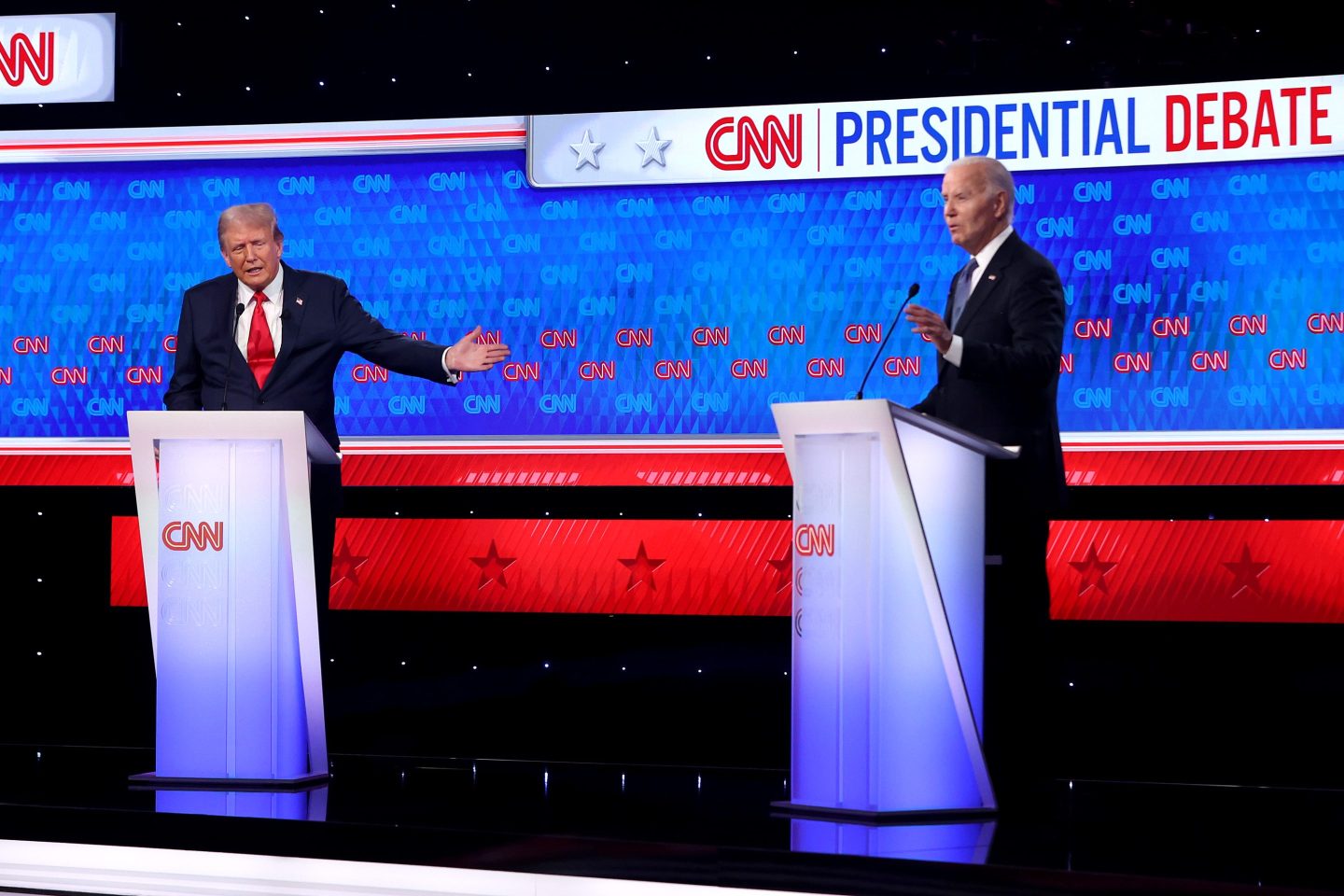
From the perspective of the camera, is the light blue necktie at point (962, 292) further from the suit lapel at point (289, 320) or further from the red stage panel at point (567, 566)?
the suit lapel at point (289, 320)

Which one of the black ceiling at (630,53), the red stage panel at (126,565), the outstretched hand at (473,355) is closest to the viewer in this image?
the outstretched hand at (473,355)

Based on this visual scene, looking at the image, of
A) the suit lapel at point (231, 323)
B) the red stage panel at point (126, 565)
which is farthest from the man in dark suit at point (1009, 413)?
the red stage panel at point (126, 565)

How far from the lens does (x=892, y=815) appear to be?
349 centimetres

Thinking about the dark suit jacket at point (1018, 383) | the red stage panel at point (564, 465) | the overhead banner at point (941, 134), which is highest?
the overhead banner at point (941, 134)

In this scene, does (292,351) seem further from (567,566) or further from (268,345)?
(567,566)

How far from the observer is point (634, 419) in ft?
Answer: 17.2

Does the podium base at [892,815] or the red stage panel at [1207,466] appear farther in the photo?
the red stage panel at [1207,466]

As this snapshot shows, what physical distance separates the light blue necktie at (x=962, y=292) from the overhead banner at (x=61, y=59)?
313cm

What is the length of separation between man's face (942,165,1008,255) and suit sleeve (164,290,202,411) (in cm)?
208

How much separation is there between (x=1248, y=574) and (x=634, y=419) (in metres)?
1.94

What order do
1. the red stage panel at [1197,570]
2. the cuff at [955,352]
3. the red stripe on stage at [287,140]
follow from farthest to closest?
the red stripe on stage at [287,140] < the red stage panel at [1197,570] < the cuff at [955,352]

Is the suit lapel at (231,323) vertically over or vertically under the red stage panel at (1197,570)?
over

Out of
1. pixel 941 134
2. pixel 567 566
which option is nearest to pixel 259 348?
pixel 567 566

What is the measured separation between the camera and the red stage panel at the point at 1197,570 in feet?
15.8
